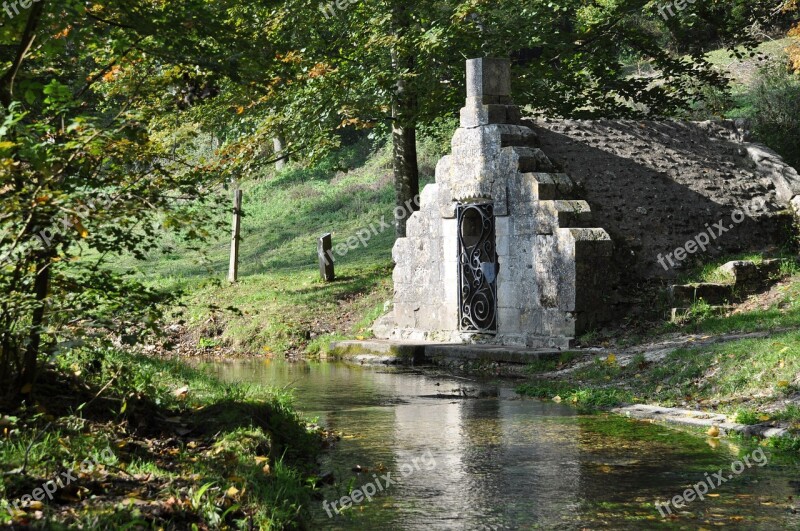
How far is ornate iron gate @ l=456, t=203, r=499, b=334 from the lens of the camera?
1805cm

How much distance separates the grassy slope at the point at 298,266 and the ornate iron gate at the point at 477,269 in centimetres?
260

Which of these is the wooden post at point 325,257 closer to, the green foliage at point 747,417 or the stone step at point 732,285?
the stone step at point 732,285

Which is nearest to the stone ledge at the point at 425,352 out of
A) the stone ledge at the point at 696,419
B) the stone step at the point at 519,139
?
the stone step at the point at 519,139

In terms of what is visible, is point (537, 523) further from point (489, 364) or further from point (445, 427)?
point (489, 364)

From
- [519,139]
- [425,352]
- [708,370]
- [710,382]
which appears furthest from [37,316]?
[519,139]

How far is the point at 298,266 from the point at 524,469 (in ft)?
64.6

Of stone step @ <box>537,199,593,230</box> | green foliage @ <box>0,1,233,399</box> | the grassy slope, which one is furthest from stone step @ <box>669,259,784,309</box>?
green foliage @ <box>0,1,233,399</box>

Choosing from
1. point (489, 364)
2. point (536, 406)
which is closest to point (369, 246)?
point (489, 364)

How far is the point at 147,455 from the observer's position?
23.5 feet

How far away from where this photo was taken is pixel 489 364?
1642 cm

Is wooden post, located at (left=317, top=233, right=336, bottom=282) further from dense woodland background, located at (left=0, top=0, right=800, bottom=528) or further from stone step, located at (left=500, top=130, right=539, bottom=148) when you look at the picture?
stone step, located at (left=500, top=130, right=539, bottom=148)

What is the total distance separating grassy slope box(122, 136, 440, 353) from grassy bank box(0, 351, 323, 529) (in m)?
1.55

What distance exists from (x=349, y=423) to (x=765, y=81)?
84.2 feet

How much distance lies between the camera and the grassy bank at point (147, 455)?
5.81 metres
